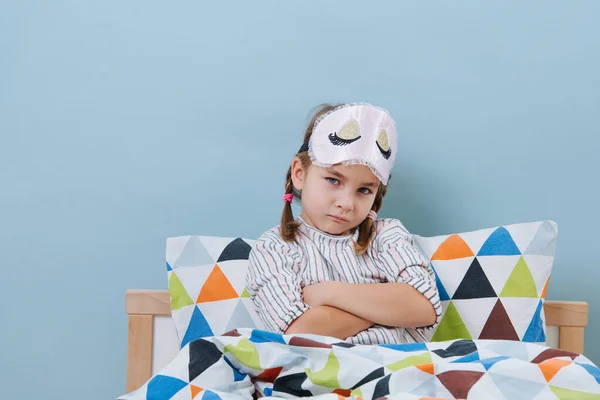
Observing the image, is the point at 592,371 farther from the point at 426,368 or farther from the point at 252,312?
the point at 252,312

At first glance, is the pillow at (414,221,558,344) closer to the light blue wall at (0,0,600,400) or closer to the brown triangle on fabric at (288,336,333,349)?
the light blue wall at (0,0,600,400)

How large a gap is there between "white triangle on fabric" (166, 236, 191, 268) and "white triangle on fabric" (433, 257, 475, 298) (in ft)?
1.48

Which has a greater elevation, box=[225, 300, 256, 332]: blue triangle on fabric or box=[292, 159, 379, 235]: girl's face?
box=[292, 159, 379, 235]: girl's face

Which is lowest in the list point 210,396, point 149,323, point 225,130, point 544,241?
point 149,323

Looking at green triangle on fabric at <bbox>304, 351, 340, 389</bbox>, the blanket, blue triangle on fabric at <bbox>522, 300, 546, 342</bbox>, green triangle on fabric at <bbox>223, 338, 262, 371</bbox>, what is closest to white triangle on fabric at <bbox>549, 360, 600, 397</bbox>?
the blanket

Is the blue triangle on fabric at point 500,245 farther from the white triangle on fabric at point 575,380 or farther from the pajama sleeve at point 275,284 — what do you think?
the white triangle on fabric at point 575,380

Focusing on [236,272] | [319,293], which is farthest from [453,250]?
[236,272]

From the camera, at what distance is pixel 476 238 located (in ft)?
4.05

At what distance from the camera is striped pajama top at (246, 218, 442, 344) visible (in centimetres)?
110

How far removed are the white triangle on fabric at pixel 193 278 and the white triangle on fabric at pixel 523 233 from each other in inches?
21.2

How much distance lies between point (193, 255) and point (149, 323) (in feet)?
0.48

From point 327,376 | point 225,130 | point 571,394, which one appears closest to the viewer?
point 571,394

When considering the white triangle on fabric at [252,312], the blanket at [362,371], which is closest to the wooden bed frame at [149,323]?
the white triangle on fabric at [252,312]

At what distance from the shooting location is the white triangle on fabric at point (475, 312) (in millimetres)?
1181
